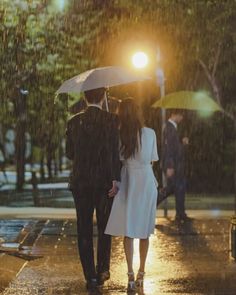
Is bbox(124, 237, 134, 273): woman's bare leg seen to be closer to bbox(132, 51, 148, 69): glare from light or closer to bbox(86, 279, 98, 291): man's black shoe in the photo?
bbox(86, 279, 98, 291): man's black shoe

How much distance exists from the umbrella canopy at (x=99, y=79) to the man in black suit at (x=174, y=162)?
511 centimetres

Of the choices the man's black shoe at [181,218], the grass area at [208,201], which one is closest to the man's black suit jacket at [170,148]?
the man's black shoe at [181,218]

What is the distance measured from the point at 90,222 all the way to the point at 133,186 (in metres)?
0.56

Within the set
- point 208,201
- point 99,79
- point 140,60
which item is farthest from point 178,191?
point 208,201

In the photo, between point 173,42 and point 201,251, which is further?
point 173,42

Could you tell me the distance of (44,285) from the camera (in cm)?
810

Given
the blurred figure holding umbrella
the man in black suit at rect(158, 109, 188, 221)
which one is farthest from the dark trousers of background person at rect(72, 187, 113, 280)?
the man in black suit at rect(158, 109, 188, 221)

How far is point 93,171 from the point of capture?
25.6 feet

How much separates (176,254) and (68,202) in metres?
10.0

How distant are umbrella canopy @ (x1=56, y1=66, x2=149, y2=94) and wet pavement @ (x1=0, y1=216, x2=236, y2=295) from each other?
78.6 inches

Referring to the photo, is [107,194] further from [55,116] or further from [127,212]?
[55,116]

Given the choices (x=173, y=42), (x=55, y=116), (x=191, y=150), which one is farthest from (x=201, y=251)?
(x=55, y=116)

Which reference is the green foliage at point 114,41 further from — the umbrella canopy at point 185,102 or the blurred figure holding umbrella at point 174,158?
the blurred figure holding umbrella at point 174,158

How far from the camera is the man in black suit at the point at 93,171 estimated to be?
7809mm
